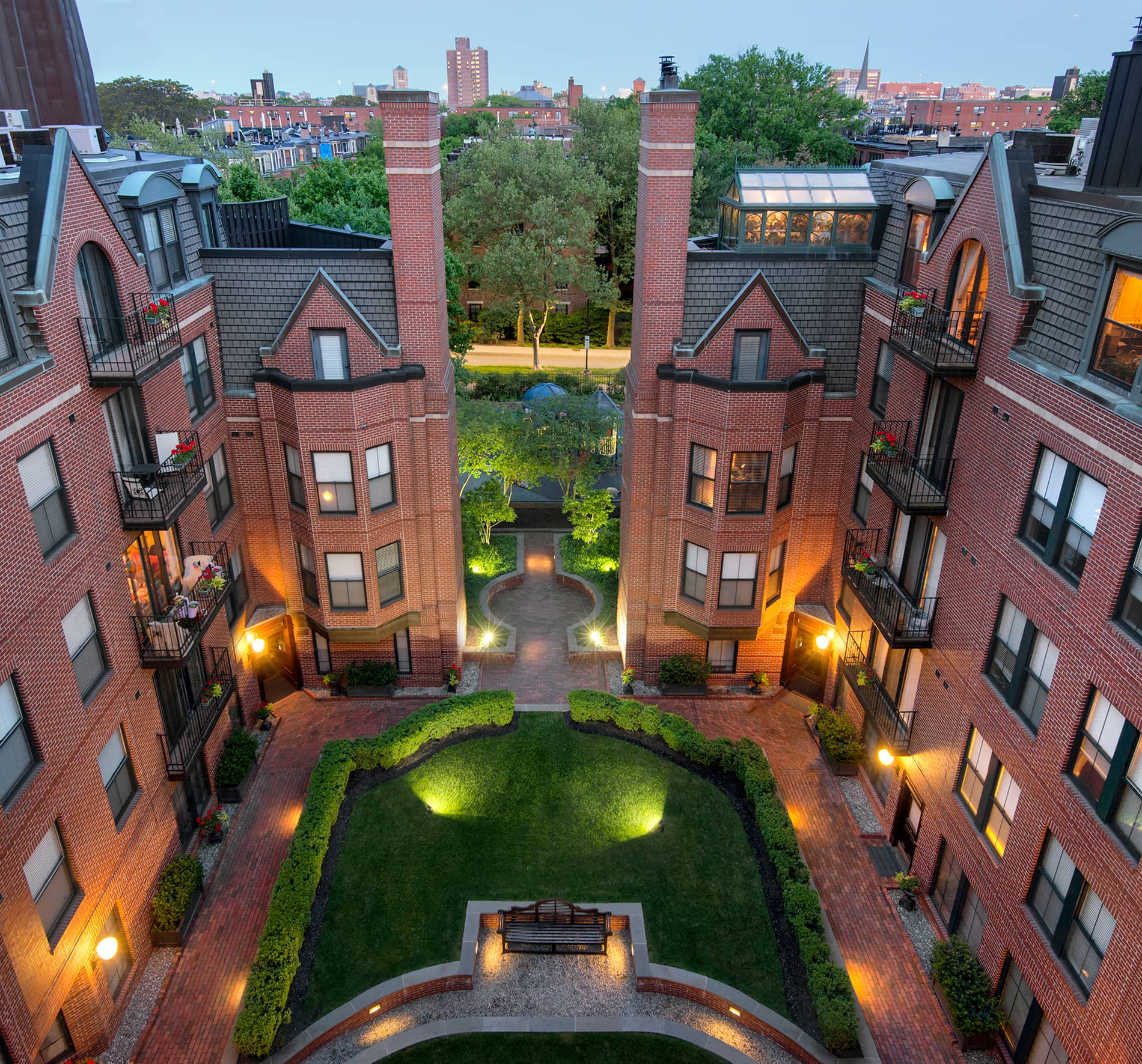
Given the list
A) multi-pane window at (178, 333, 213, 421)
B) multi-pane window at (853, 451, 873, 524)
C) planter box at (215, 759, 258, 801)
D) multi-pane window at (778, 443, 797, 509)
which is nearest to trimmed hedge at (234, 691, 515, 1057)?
planter box at (215, 759, 258, 801)

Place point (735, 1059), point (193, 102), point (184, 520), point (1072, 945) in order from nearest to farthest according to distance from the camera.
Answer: point (1072, 945), point (735, 1059), point (184, 520), point (193, 102)

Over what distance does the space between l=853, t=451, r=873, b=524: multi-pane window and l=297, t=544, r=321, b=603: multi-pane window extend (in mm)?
16036

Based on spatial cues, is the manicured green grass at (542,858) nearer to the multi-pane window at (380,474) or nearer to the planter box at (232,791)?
the planter box at (232,791)

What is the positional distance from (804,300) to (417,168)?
36.6 ft

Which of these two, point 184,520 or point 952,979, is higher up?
point 184,520

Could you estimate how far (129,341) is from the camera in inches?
678

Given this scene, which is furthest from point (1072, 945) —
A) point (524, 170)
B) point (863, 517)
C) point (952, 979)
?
point (524, 170)

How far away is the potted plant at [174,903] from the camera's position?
17844mm

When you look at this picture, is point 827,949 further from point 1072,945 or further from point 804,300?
point 804,300

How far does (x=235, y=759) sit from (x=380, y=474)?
8691 mm

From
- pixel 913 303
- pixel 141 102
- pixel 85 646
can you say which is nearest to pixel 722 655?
pixel 913 303

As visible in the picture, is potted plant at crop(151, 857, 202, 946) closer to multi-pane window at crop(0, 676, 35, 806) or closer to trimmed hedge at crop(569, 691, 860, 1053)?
multi-pane window at crop(0, 676, 35, 806)

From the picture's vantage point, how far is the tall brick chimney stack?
20.9 meters

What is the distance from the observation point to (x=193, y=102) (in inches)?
4540
